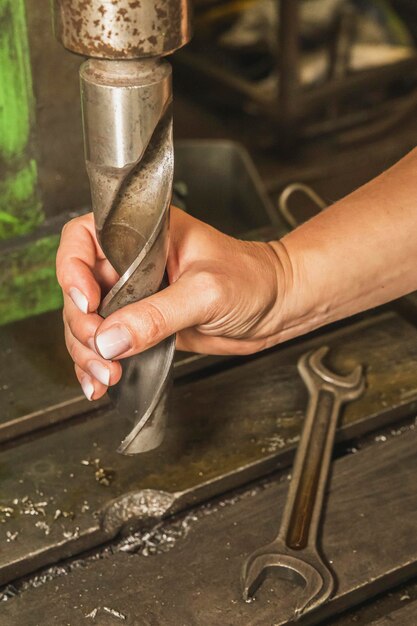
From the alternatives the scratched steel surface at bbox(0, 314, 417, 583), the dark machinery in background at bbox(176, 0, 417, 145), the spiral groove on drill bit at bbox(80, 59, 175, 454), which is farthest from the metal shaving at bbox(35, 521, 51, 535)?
the dark machinery in background at bbox(176, 0, 417, 145)

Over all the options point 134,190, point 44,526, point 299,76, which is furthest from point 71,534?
point 299,76

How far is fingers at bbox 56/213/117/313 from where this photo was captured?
31.2 inches

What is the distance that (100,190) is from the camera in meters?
0.64

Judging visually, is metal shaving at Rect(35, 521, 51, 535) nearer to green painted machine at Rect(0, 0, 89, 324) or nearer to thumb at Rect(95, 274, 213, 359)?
thumb at Rect(95, 274, 213, 359)

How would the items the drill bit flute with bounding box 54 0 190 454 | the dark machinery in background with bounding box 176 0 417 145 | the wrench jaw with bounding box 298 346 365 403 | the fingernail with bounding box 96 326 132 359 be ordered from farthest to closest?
the dark machinery in background with bounding box 176 0 417 145 → the wrench jaw with bounding box 298 346 365 403 → the fingernail with bounding box 96 326 132 359 → the drill bit flute with bounding box 54 0 190 454

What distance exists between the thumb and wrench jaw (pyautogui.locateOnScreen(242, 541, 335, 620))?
21 centimetres

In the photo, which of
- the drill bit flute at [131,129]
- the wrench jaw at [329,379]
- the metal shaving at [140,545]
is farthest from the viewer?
the wrench jaw at [329,379]

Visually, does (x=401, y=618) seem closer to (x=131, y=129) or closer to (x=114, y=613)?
(x=114, y=613)

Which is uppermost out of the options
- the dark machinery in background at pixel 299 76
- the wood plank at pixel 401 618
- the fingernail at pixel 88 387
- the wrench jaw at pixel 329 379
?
the fingernail at pixel 88 387

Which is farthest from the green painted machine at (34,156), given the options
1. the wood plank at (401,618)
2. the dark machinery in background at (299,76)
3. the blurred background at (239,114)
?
the dark machinery in background at (299,76)

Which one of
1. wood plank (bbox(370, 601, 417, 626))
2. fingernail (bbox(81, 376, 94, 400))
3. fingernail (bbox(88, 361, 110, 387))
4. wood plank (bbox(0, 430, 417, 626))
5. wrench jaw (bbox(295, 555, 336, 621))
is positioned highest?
fingernail (bbox(88, 361, 110, 387))

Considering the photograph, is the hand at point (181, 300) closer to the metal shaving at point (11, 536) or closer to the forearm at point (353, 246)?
the forearm at point (353, 246)

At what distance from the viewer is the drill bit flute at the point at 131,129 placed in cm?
55

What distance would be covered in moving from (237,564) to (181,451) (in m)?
0.15
